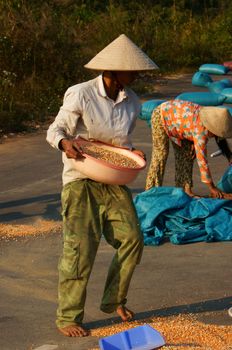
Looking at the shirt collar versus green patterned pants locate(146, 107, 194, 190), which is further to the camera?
green patterned pants locate(146, 107, 194, 190)

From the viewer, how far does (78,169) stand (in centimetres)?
586

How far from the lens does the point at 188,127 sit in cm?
879

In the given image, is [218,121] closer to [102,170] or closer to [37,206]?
[37,206]

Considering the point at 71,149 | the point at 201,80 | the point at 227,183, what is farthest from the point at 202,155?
the point at 201,80

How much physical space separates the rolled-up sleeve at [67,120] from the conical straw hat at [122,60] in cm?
24

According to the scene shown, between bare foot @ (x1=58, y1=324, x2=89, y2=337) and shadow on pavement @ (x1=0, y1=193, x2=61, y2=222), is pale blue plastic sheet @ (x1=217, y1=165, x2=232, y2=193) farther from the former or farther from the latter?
bare foot @ (x1=58, y1=324, x2=89, y2=337)

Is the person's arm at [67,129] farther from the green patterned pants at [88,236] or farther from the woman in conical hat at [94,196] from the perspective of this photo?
the green patterned pants at [88,236]

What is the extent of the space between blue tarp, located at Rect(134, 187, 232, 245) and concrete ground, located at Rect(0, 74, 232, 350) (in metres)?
0.09

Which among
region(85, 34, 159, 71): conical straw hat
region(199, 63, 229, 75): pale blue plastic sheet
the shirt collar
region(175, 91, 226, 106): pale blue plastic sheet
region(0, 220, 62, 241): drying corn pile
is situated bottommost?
region(199, 63, 229, 75): pale blue plastic sheet

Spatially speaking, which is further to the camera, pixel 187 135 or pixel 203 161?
pixel 187 135

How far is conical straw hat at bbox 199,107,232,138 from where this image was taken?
8508 millimetres

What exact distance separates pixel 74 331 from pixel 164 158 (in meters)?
3.61

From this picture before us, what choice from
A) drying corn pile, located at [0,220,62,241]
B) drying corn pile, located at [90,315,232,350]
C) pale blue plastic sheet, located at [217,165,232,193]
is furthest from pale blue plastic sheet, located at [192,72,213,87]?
drying corn pile, located at [90,315,232,350]

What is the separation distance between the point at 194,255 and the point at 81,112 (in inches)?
93.1
